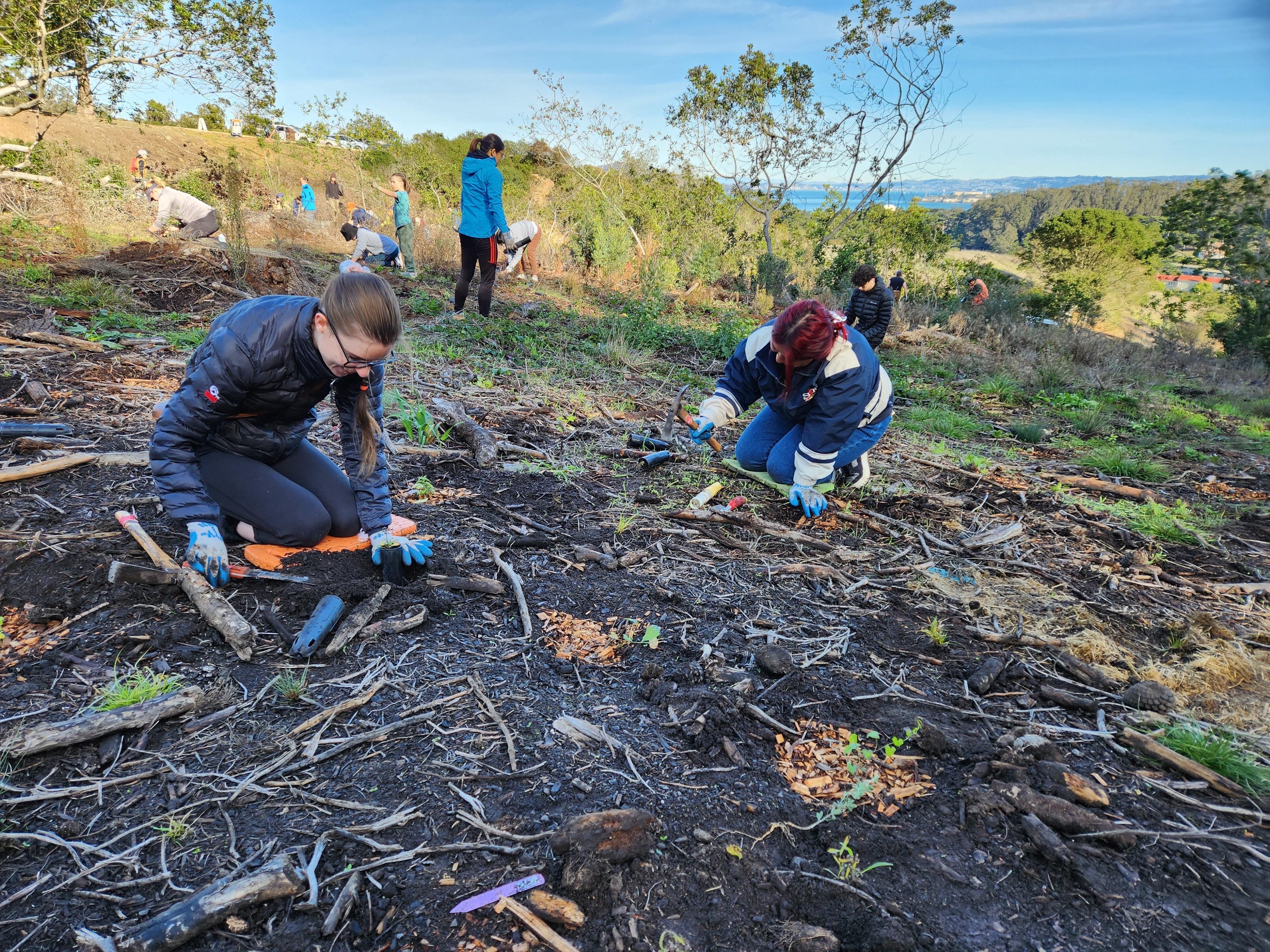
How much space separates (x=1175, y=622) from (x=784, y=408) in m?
2.19

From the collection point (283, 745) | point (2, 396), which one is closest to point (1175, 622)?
point (283, 745)

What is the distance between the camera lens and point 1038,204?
67.0 m

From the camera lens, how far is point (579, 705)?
2082mm

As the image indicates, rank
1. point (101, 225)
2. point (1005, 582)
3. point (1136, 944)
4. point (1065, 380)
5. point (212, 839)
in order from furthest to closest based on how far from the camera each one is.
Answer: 1. point (101, 225)
2. point (1065, 380)
3. point (1005, 582)
4. point (212, 839)
5. point (1136, 944)

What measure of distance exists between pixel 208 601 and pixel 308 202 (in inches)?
616

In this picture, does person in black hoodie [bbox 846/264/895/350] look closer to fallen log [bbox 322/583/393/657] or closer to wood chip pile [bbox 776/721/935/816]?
wood chip pile [bbox 776/721/935/816]

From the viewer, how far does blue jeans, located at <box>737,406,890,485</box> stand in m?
3.97

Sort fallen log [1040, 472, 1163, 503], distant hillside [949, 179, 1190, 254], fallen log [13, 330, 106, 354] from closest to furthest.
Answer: fallen log [1040, 472, 1163, 503]
fallen log [13, 330, 106, 354]
distant hillside [949, 179, 1190, 254]

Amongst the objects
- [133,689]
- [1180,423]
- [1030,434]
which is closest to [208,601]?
[133,689]

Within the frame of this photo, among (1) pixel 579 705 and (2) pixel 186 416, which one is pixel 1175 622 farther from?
→ (2) pixel 186 416

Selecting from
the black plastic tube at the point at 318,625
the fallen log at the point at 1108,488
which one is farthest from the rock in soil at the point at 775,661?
the fallen log at the point at 1108,488

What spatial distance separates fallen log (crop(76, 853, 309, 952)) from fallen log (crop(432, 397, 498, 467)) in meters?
2.67

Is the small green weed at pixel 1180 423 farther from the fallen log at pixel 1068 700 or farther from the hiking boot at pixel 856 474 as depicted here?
the fallen log at pixel 1068 700

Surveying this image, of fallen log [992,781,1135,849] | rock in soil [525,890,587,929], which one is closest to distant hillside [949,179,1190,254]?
fallen log [992,781,1135,849]
